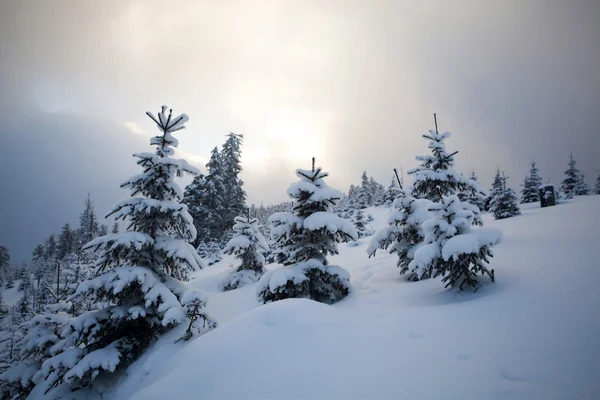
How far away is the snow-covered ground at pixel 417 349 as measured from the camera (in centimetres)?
314

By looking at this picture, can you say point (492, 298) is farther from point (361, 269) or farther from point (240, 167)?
point (240, 167)

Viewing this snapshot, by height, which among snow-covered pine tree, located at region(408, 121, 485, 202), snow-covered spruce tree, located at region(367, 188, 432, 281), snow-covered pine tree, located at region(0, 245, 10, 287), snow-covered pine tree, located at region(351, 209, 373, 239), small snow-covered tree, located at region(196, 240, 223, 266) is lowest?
snow-covered pine tree, located at region(0, 245, 10, 287)

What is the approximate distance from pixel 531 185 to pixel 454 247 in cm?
4044

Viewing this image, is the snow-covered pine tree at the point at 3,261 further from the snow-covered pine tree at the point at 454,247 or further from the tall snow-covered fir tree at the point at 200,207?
the snow-covered pine tree at the point at 454,247

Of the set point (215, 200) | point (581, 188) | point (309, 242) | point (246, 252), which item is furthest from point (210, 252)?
point (581, 188)

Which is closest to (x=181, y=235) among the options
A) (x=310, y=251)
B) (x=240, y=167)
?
(x=310, y=251)

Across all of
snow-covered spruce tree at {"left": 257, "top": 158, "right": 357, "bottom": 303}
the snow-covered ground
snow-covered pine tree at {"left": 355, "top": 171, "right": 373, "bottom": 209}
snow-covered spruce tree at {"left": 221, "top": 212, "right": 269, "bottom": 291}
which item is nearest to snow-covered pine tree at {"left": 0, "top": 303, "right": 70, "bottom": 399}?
the snow-covered ground

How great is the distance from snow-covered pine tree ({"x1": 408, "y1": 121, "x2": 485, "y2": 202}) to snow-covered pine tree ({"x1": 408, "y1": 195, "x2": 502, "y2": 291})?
171 inches

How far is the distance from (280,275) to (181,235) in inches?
137

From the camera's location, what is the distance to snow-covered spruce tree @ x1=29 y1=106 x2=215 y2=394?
6.14 m

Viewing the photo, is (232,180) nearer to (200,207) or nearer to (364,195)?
(200,207)

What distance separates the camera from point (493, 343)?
379 centimetres

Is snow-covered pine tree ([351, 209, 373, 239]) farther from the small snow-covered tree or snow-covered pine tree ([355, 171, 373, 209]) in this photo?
snow-covered pine tree ([355, 171, 373, 209])

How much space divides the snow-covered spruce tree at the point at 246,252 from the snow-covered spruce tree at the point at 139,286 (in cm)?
448
